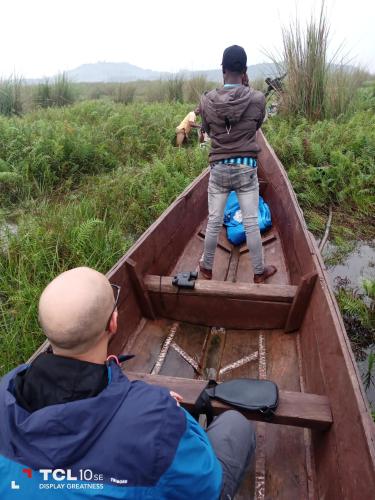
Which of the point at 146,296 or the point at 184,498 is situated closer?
the point at 184,498

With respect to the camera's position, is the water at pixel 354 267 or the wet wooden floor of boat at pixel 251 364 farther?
the water at pixel 354 267

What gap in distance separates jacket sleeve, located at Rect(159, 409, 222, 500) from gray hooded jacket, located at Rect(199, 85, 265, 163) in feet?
7.72

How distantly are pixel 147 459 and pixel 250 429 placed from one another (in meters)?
0.99

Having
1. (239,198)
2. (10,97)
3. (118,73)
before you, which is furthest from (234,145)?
(118,73)

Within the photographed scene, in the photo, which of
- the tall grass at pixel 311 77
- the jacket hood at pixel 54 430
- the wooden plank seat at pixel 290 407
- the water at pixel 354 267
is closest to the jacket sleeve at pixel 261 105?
the water at pixel 354 267

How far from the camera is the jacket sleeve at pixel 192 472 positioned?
1.15m

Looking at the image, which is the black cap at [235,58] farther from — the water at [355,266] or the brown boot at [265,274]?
the water at [355,266]

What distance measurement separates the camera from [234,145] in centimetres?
319

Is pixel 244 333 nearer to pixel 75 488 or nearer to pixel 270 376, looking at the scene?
pixel 270 376

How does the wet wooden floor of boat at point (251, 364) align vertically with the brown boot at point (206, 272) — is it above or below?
below

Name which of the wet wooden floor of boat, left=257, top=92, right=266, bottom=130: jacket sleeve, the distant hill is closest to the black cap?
left=257, top=92, right=266, bottom=130: jacket sleeve

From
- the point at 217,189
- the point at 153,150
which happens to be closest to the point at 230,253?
the point at 217,189

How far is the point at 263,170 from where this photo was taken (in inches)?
219

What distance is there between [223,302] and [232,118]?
4.60ft
